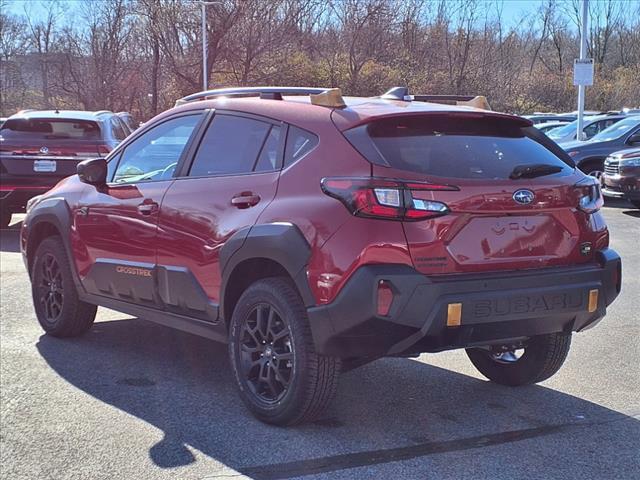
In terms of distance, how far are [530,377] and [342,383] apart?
116 centimetres

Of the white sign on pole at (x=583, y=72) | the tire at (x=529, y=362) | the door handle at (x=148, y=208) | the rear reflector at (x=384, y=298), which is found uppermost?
the white sign on pole at (x=583, y=72)

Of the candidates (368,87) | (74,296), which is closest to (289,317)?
(74,296)

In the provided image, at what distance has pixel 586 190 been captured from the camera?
4281 mm

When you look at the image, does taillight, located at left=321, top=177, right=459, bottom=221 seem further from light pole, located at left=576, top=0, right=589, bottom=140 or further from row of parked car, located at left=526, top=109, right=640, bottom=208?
light pole, located at left=576, top=0, right=589, bottom=140

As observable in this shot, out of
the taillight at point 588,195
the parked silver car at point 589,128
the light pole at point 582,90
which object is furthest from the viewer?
the parked silver car at point 589,128

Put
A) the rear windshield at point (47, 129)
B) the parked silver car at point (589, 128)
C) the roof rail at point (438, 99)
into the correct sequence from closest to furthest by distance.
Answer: the roof rail at point (438, 99), the rear windshield at point (47, 129), the parked silver car at point (589, 128)

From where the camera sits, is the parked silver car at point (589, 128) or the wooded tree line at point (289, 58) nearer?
the parked silver car at point (589, 128)

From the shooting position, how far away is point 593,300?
417cm

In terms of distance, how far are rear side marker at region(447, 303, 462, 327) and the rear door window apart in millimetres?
1259

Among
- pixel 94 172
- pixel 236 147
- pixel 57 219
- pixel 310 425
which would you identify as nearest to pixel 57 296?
pixel 57 219

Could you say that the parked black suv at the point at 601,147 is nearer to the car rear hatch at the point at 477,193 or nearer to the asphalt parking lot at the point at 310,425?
the asphalt parking lot at the point at 310,425

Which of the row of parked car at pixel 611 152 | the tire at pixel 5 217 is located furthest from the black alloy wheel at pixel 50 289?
the row of parked car at pixel 611 152

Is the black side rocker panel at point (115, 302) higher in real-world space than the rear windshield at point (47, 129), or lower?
lower

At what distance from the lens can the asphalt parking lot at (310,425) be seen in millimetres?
3766
